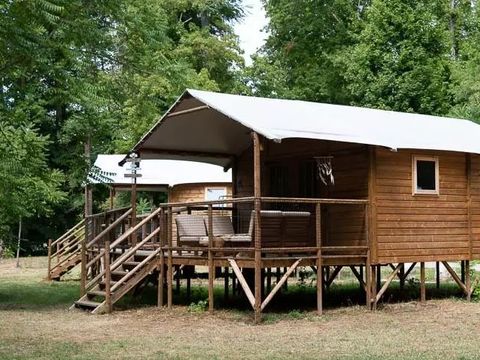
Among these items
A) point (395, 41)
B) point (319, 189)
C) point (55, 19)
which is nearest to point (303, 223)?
point (319, 189)

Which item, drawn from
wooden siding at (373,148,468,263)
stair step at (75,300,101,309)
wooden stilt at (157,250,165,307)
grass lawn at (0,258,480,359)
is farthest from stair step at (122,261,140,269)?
wooden siding at (373,148,468,263)

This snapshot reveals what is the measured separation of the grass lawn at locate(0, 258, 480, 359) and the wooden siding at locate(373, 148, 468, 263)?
3.47 ft

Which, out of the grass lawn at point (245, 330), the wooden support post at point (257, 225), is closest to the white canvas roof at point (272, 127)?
the wooden support post at point (257, 225)

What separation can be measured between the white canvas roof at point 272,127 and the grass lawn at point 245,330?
3.08 m

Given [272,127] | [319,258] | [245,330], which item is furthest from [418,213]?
[245,330]

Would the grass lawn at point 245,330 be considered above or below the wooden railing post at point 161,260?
below

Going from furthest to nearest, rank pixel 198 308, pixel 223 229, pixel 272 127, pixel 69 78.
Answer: pixel 223 229
pixel 198 308
pixel 272 127
pixel 69 78

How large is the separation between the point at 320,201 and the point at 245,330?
2780 mm

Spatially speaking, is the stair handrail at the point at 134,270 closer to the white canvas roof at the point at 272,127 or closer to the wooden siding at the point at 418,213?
the white canvas roof at the point at 272,127

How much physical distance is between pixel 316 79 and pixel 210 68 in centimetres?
636

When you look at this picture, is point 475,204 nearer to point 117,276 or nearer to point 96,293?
point 117,276

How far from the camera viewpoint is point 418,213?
1460 centimetres

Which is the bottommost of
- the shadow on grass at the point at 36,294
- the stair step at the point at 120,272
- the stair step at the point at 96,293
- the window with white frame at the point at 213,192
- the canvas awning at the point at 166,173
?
the shadow on grass at the point at 36,294

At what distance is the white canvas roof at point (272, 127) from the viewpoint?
12.9m
